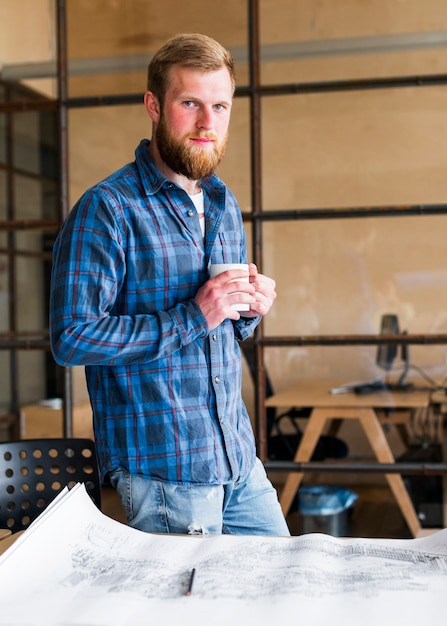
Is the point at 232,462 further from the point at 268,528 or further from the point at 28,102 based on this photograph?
the point at 28,102

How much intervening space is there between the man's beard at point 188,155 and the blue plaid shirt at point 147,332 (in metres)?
0.05

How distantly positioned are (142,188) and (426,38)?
1.66 m

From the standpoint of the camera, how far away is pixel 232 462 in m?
1.51

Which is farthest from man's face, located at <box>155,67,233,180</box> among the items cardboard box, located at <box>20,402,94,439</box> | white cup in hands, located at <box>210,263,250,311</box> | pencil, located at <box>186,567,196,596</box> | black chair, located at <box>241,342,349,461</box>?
cardboard box, located at <box>20,402,94,439</box>

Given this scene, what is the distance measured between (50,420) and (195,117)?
6.01ft

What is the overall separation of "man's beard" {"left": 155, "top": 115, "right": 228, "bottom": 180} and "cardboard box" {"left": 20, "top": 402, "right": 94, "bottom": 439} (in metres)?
1.59

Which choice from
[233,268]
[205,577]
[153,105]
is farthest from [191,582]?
[153,105]

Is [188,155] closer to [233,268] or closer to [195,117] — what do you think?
[195,117]

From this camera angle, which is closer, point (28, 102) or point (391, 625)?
point (391, 625)

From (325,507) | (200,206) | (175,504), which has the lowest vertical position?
(325,507)

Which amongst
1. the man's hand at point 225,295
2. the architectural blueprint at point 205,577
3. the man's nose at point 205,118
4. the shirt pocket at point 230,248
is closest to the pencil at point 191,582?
the architectural blueprint at point 205,577

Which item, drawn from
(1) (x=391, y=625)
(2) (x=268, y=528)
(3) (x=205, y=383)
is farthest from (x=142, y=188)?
(1) (x=391, y=625)

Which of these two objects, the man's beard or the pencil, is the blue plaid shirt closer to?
the man's beard

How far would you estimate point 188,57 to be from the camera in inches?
57.8
